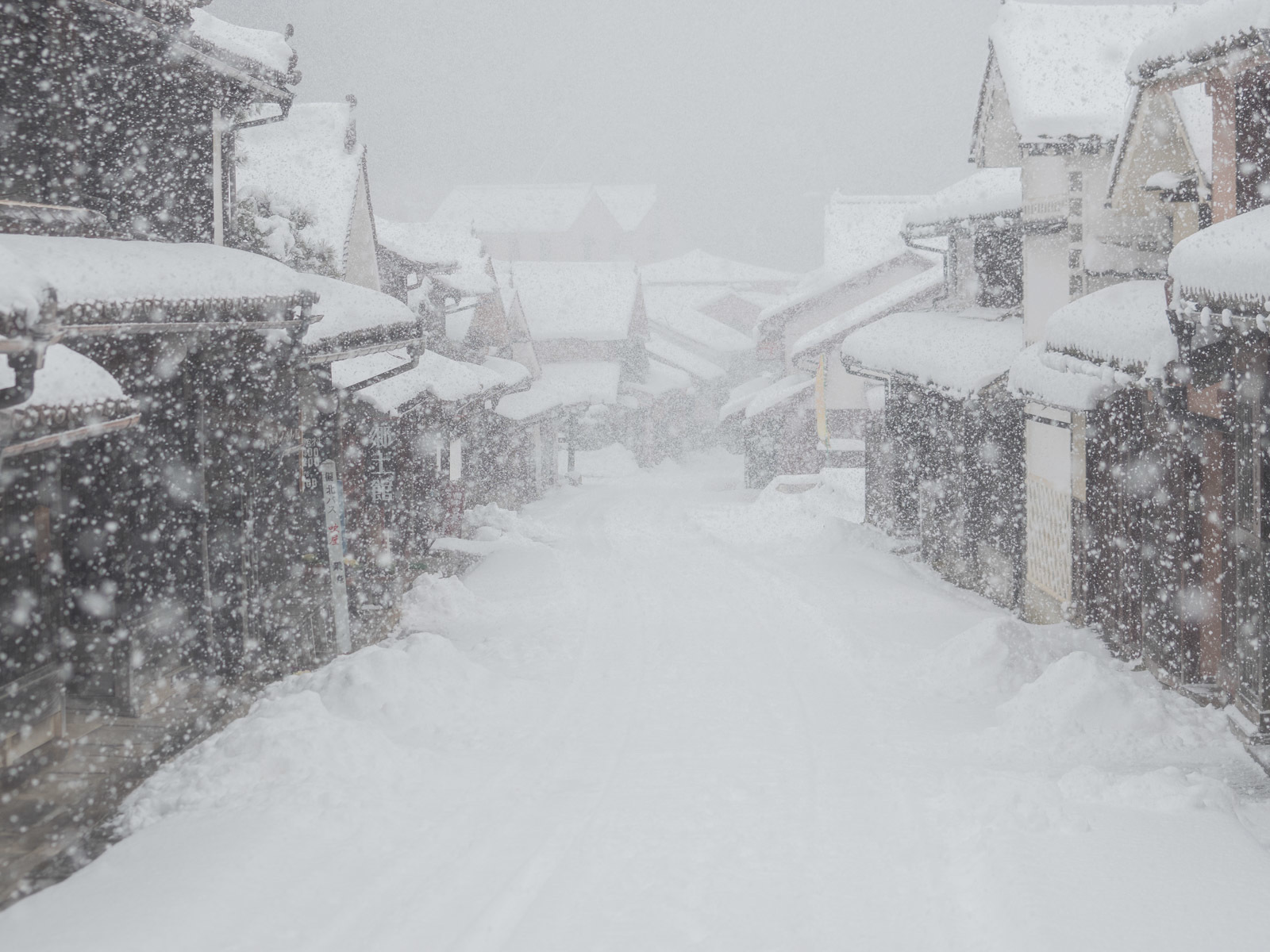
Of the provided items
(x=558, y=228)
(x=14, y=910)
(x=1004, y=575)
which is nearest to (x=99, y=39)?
(x=14, y=910)

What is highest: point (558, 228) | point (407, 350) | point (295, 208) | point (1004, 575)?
point (558, 228)

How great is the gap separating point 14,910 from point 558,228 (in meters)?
74.9

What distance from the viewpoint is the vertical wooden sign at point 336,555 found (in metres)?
11.2

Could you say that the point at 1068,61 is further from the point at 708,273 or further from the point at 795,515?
the point at 708,273

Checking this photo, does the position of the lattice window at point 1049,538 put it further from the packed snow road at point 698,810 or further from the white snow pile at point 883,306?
the white snow pile at point 883,306

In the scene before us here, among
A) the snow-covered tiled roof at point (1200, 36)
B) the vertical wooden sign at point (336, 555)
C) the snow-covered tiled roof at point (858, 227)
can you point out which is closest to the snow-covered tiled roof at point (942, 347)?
the snow-covered tiled roof at point (1200, 36)

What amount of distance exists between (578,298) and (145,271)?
35543mm

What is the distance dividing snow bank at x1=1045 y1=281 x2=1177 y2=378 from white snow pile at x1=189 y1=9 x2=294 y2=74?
28.1 ft

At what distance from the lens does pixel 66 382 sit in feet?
22.2

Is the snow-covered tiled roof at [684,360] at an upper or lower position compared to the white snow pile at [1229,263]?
lower

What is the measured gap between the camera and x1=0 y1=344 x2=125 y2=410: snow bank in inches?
247

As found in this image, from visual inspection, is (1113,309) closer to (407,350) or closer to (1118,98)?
(1118,98)

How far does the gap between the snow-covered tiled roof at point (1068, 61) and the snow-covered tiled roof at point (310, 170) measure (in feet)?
33.6

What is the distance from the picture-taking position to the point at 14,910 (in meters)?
5.57
